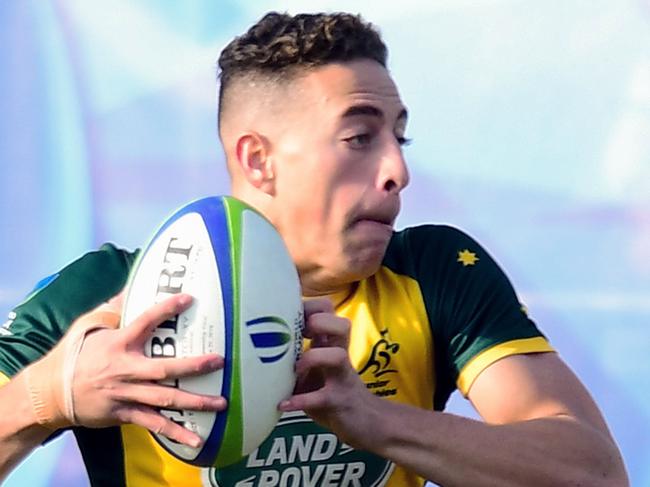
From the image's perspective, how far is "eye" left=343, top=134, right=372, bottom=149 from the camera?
5.08 ft

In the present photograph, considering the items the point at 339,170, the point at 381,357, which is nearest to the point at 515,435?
the point at 381,357

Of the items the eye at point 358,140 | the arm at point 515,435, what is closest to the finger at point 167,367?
the arm at point 515,435

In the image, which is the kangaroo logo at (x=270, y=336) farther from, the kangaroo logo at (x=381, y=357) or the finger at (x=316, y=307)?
the kangaroo logo at (x=381, y=357)

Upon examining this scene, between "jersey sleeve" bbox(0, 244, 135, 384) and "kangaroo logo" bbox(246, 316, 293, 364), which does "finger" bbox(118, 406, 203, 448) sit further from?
"jersey sleeve" bbox(0, 244, 135, 384)

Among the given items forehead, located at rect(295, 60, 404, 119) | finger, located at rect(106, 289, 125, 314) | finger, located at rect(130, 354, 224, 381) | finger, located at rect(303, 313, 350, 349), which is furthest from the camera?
forehead, located at rect(295, 60, 404, 119)

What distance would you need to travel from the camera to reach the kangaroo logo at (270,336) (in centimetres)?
120

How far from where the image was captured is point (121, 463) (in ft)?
5.13

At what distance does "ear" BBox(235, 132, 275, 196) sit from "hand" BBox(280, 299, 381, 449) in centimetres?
35

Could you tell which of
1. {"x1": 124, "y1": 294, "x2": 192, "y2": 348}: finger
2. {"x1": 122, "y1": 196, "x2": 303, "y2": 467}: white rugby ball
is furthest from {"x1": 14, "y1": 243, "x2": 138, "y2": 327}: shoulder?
{"x1": 124, "y1": 294, "x2": 192, "y2": 348}: finger

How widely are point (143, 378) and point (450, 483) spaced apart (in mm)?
406

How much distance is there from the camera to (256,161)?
5.34ft

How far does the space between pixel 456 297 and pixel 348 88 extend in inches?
11.9

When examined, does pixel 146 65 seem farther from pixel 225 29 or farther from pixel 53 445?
pixel 53 445

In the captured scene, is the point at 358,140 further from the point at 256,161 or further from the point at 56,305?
the point at 56,305
